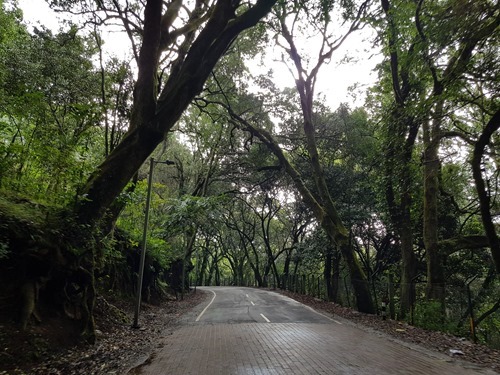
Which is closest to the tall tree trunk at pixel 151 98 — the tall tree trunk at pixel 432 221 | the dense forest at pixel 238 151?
the dense forest at pixel 238 151

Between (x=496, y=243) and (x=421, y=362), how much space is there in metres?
4.90

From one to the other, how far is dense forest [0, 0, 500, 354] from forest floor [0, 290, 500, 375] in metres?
0.50

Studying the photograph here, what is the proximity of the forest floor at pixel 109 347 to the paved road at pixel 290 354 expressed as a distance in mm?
529

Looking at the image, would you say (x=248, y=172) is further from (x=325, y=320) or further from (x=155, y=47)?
(x=155, y=47)

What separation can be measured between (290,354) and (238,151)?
1906 centimetres

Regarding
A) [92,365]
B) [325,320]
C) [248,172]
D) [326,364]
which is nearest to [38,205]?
[92,365]

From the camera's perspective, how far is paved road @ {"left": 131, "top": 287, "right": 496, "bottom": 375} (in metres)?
6.16

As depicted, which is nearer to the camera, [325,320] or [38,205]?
[38,205]

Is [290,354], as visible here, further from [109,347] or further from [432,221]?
[432,221]

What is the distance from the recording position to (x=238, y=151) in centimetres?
2503

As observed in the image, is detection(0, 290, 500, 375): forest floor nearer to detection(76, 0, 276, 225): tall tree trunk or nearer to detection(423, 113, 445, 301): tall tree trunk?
detection(423, 113, 445, 301): tall tree trunk

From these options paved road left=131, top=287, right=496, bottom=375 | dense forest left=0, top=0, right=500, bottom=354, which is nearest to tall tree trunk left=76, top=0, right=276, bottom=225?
dense forest left=0, top=0, right=500, bottom=354

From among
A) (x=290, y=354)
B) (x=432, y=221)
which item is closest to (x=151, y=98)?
(x=290, y=354)

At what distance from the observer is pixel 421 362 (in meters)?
6.80
